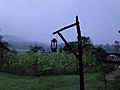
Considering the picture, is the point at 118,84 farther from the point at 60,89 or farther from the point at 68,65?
the point at 68,65

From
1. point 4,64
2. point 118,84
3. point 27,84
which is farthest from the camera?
point 4,64

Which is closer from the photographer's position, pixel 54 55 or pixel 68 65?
pixel 68 65

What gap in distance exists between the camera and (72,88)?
14.7m

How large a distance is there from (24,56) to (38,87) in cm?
956

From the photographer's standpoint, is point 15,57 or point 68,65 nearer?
point 68,65

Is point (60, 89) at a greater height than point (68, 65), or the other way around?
point (68, 65)

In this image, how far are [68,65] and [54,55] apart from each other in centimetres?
251

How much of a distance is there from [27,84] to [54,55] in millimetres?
8691

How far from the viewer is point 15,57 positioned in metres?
24.5

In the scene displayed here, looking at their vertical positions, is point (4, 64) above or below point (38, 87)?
above

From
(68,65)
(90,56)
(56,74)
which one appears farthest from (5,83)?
(90,56)

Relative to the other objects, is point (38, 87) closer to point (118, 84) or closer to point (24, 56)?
point (118, 84)

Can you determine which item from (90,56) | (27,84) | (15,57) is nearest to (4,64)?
(15,57)

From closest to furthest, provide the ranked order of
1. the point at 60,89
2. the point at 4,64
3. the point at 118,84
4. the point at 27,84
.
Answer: the point at 118,84 → the point at 60,89 → the point at 27,84 → the point at 4,64
